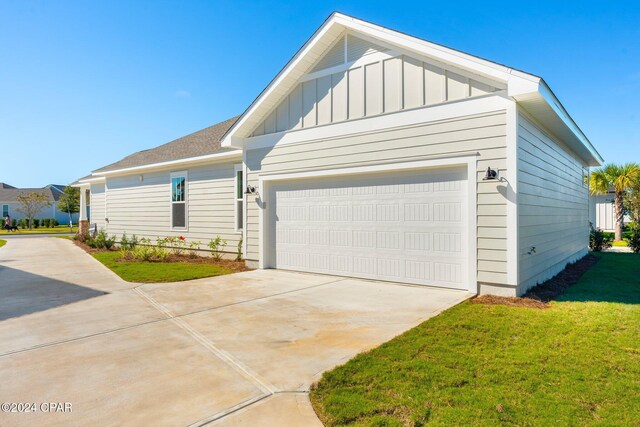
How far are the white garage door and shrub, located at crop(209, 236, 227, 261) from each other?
2873 mm

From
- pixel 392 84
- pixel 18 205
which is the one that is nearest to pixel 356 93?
pixel 392 84

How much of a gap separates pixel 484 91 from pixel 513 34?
19.9 ft

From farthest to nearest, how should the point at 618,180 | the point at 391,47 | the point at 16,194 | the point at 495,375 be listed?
the point at 16,194 → the point at 618,180 → the point at 391,47 → the point at 495,375

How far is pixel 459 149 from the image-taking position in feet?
21.3

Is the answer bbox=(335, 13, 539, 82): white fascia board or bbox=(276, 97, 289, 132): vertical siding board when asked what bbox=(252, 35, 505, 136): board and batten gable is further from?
bbox=(335, 13, 539, 82): white fascia board

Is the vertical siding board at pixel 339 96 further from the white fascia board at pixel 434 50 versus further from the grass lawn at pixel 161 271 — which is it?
the grass lawn at pixel 161 271

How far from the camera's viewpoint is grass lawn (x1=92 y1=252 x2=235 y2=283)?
27.3 ft

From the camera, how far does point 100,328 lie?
181 inches

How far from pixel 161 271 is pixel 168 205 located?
5058 millimetres

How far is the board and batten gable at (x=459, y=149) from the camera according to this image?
6.05 meters

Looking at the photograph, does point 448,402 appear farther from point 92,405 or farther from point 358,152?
point 358,152

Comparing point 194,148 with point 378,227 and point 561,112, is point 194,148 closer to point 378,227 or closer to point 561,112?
point 378,227

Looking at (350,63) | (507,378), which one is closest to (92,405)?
(507,378)

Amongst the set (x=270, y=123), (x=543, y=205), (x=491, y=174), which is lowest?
(x=543, y=205)
